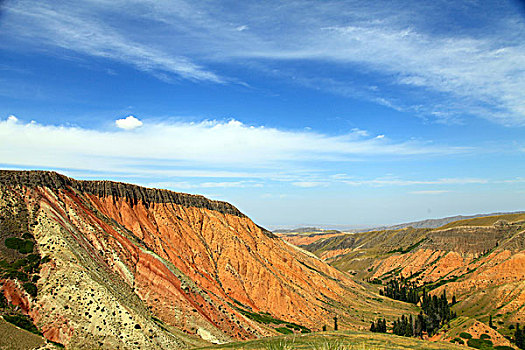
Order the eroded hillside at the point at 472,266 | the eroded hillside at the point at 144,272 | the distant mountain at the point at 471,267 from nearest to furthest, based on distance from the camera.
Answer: the eroded hillside at the point at 144,272
the distant mountain at the point at 471,267
the eroded hillside at the point at 472,266

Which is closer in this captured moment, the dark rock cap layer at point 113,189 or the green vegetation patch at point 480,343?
the dark rock cap layer at point 113,189

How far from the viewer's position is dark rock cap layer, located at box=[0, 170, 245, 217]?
1810 inches

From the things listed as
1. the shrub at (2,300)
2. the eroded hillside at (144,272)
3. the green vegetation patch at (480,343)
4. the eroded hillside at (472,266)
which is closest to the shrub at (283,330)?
the eroded hillside at (144,272)

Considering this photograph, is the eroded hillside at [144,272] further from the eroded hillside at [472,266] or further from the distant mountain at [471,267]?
the eroded hillside at [472,266]

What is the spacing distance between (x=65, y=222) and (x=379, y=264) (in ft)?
584

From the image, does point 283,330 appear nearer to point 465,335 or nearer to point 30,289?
point 30,289

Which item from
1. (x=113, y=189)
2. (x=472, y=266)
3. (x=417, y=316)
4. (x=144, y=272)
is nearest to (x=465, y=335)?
(x=417, y=316)

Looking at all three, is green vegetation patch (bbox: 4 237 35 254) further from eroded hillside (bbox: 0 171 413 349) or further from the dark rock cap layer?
the dark rock cap layer

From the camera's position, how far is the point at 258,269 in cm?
7944

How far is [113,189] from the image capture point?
67.0m

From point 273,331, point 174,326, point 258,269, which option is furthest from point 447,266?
point 174,326

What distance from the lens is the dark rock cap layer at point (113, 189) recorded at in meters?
46.0

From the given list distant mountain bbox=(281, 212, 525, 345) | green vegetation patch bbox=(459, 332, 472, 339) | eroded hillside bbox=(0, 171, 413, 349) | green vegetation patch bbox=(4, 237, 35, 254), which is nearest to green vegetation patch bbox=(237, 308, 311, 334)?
eroded hillside bbox=(0, 171, 413, 349)

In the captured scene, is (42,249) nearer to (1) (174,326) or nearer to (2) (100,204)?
(1) (174,326)
